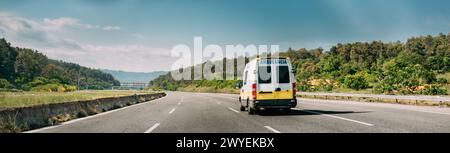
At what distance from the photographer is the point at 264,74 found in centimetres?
1450

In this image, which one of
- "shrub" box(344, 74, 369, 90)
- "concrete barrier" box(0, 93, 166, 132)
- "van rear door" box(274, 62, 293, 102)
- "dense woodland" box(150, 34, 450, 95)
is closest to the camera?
"concrete barrier" box(0, 93, 166, 132)

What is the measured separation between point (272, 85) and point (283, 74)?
0.62 metres

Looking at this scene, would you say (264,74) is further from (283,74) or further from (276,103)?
(276,103)

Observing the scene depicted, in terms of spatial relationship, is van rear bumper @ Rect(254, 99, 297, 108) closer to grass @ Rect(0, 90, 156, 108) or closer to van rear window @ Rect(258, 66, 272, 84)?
van rear window @ Rect(258, 66, 272, 84)

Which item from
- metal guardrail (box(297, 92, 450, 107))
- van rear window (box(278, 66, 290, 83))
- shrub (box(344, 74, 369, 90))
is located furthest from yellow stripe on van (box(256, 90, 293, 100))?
shrub (box(344, 74, 369, 90))

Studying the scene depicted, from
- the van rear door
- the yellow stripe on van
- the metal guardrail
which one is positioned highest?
the van rear door

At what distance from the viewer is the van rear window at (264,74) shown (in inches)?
567

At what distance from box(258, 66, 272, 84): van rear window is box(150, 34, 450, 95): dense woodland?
30.8 m

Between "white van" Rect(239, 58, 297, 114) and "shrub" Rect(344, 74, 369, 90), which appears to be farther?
"shrub" Rect(344, 74, 369, 90)

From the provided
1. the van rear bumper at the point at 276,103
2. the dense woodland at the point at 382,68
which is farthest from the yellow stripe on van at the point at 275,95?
the dense woodland at the point at 382,68

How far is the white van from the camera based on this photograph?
46.9ft

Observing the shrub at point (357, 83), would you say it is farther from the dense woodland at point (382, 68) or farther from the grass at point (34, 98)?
the grass at point (34, 98)
